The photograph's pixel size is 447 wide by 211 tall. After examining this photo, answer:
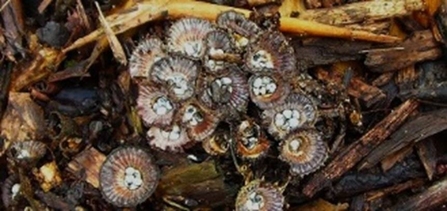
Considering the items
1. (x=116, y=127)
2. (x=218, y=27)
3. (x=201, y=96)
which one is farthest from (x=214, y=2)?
(x=116, y=127)

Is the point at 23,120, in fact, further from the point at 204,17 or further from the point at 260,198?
the point at 260,198

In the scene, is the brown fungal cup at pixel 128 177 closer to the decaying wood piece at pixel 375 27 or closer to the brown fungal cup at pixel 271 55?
the brown fungal cup at pixel 271 55

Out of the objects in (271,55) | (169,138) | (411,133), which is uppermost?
(271,55)

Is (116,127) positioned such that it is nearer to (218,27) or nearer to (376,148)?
(218,27)

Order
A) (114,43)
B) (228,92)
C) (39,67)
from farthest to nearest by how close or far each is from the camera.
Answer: (39,67) < (114,43) < (228,92)

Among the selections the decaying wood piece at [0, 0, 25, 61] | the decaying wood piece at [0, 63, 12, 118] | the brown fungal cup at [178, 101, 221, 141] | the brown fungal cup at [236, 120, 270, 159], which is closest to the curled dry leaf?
the decaying wood piece at [0, 63, 12, 118]

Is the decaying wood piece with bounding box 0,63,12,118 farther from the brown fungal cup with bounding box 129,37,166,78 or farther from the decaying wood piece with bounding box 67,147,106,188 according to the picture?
the brown fungal cup with bounding box 129,37,166,78

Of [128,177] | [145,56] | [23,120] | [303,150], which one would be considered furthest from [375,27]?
[23,120]
